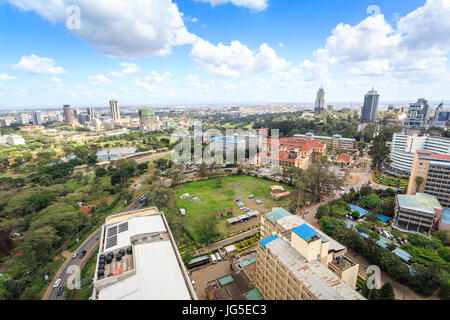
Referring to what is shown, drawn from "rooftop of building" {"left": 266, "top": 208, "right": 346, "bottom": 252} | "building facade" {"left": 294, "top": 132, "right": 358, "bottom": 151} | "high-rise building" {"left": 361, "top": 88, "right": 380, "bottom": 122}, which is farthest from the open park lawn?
"high-rise building" {"left": 361, "top": 88, "right": 380, "bottom": 122}

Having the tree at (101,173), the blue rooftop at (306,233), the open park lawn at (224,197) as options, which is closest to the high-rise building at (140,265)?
the blue rooftop at (306,233)

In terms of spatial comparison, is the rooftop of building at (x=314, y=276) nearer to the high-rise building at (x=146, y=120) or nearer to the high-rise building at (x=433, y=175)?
the high-rise building at (x=433, y=175)

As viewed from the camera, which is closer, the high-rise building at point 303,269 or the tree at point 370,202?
the high-rise building at point 303,269

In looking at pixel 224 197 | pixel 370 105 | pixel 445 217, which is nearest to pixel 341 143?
pixel 445 217

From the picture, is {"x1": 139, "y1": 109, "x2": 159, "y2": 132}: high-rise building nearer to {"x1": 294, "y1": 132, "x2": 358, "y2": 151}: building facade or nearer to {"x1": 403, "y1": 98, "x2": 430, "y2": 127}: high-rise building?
{"x1": 294, "y1": 132, "x2": 358, "y2": 151}: building facade

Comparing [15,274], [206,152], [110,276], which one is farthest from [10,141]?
[110,276]

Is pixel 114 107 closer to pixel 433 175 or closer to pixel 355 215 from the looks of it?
pixel 355 215
